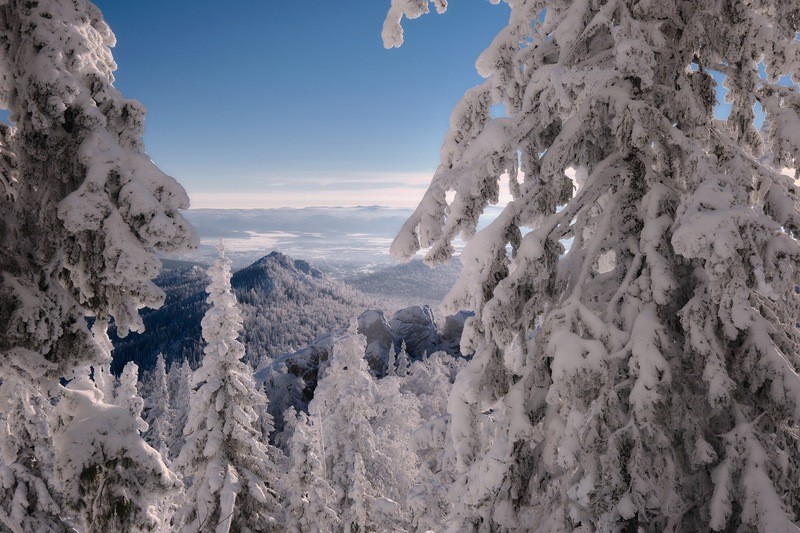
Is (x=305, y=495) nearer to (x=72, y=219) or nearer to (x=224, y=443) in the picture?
(x=224, y=443)

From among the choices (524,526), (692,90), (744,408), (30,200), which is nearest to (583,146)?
(692,90)

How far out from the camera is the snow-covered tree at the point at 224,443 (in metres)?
12.0

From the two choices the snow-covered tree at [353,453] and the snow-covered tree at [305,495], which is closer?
the snow-covered tree at [305,495]

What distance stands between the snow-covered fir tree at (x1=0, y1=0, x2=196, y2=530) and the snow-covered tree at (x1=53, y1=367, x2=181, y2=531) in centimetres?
1

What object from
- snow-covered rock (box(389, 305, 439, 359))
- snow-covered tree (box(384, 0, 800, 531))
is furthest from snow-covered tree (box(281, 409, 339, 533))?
snow-covered rock (box(389, 305, 439, 359))

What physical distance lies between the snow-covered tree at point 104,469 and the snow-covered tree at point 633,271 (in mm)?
2959

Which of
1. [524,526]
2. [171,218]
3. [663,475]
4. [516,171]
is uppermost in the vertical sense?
[516,171]

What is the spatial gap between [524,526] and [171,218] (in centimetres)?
446

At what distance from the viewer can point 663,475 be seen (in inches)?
145

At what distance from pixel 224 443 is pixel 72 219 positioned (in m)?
10.8

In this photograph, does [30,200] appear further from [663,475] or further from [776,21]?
[776,21]

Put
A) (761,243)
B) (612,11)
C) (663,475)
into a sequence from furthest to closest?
(612,11)
(663,475)
(761,243)

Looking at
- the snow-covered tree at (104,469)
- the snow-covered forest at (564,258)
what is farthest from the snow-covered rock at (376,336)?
the snow-covered tree at (104,469)

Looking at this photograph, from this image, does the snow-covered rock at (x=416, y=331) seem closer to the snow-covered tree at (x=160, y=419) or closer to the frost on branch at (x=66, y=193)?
the snow-covered tree at (x=160, y=419)
